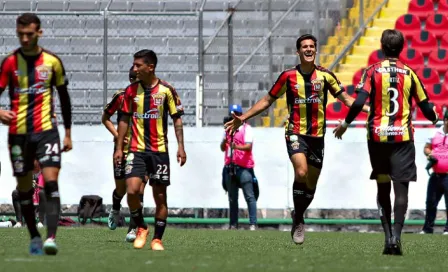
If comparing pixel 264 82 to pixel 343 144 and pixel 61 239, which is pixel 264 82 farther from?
pixel 61 239

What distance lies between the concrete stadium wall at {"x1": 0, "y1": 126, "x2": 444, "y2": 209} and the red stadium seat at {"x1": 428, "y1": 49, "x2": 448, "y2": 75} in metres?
3.82

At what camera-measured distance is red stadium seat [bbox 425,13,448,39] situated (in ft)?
89.0

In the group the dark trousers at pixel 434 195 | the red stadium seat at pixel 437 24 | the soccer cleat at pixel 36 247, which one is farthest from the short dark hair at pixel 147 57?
the red stadium seat at pixel 437 24

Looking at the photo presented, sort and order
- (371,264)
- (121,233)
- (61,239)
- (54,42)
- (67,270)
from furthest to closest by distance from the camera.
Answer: (54,42)
(121,233)
(61,239)
(371,264)
(67,270)

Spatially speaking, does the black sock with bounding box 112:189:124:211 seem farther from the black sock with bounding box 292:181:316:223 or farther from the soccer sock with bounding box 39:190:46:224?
the soccer sock with bounding box 39:190:46:224

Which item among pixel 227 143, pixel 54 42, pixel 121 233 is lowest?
pixel 121 233

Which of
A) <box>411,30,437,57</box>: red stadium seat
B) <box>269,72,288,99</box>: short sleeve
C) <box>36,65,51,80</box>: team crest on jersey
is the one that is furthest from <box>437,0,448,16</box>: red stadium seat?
<box>36,65,51,80</box>: team crest on jersey

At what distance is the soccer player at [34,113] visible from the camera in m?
10.2

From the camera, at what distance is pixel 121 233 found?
55.4ft

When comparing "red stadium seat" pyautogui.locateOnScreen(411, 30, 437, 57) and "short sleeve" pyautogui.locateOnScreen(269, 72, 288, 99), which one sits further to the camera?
"red stadium seat" pyautogui.locateOnScreen(411, 30, 437, 57)

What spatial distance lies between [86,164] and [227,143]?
345 centimetres

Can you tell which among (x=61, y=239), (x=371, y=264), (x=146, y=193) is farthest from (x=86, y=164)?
(x=371, y=264)

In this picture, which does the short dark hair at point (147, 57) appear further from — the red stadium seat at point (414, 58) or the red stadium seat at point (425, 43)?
the red stadium seat at point (425, 43)

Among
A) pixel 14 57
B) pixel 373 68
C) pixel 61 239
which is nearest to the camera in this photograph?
pixel 14 57
